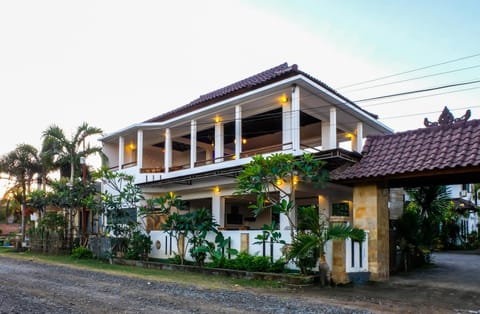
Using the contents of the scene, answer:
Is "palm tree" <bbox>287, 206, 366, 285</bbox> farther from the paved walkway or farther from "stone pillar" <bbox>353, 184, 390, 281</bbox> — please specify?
the paved walkway

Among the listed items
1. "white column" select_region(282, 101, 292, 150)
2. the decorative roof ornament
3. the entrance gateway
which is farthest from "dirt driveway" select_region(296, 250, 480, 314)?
"white column" select_region(282, 101, 292, 150)

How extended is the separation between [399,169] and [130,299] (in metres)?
7.15

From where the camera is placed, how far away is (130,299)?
847 cm

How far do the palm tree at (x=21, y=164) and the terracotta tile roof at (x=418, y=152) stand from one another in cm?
2372

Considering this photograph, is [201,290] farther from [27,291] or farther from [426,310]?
[426,310]

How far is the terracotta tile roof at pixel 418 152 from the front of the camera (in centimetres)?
1040

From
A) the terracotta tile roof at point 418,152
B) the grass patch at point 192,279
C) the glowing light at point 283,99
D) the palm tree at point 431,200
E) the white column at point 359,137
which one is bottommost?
the grass patch at point 192,279

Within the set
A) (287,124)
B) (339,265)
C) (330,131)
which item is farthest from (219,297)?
(330,131)

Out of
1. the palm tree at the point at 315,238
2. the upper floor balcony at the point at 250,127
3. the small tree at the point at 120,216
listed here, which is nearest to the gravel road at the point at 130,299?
the palm tree at the point at 315,238

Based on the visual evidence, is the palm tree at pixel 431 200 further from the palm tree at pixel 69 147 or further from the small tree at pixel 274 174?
the palm tree at pixel 69 147

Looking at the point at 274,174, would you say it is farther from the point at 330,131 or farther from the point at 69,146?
the point at 69,146

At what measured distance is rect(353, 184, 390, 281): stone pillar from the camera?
11498 mm

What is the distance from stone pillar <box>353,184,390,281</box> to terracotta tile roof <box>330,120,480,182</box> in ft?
1.90

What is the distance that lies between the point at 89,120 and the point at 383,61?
16.3 m
